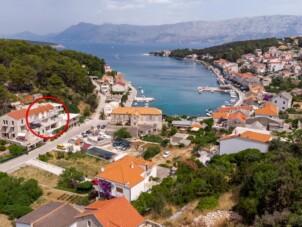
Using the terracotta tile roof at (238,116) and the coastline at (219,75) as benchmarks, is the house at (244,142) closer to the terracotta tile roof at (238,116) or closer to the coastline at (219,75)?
the terracotta tile roof at (238,116)

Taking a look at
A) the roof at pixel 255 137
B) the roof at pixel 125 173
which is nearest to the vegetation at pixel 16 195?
the roof at pixel 125 173

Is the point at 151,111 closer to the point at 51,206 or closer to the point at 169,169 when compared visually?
the point at 169,169

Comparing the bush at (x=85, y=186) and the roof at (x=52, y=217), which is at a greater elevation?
the roof at (x=52, y=217)

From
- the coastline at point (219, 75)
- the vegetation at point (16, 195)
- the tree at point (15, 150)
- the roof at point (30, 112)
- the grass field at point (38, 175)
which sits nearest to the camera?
the vegetation at point (16, 195)

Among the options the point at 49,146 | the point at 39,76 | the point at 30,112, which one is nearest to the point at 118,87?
the point at 39,76

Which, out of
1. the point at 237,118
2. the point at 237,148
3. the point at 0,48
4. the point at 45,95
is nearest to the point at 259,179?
the point at 237,148

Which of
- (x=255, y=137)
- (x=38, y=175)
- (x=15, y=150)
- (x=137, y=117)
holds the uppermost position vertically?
(x=255, y=137)

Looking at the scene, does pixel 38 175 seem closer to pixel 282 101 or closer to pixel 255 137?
pixel 255 137
